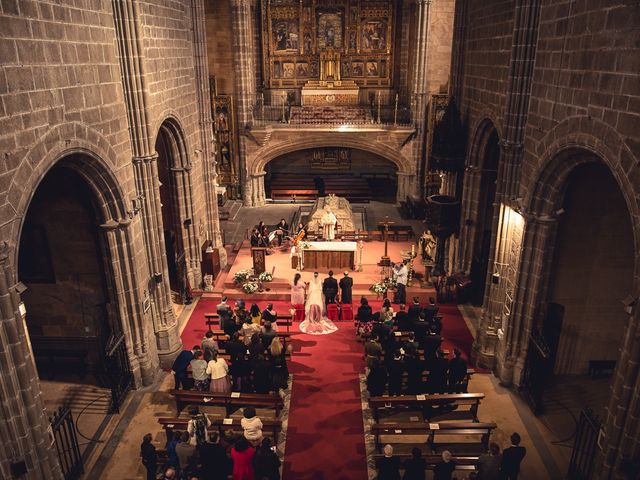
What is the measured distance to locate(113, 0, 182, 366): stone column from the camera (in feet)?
36.6

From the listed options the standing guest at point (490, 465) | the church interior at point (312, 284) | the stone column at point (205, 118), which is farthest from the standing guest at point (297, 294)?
the standing guest at point (490, 465)

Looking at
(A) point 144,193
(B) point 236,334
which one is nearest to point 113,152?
(A) point 144,193

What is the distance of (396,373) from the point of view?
11188 mm

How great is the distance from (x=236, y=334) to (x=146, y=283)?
8.11ft

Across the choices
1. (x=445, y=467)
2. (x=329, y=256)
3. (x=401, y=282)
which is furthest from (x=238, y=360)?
(x=329, y=256)

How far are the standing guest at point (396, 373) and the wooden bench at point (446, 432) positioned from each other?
3.54 feet

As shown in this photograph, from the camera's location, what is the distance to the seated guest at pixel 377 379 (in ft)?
37.2

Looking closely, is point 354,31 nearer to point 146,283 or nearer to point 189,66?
point 189,66

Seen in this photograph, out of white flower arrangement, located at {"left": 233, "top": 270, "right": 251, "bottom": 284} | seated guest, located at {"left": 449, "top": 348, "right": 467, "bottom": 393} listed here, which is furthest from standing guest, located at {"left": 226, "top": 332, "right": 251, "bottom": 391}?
white flower arrangement, located at {"left": 233, "top": 270, "right": 251, "bottom": 284}

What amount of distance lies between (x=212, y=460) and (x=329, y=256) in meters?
10.1

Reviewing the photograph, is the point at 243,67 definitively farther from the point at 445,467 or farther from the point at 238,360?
the point at 445,467

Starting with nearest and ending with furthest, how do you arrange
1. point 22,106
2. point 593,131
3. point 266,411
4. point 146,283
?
point 22,106
point 593,131
point 266,411
point 146,283

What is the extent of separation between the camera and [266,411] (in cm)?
1157

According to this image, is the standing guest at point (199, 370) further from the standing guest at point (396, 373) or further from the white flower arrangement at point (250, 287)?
the white flower arrangement at point (250, 287)
